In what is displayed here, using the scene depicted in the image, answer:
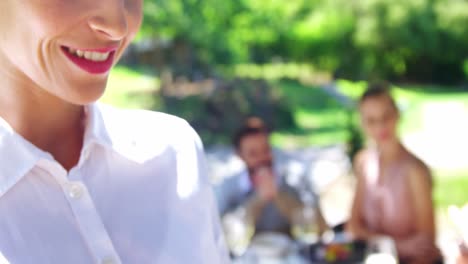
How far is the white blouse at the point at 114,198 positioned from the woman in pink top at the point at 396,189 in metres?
1.72

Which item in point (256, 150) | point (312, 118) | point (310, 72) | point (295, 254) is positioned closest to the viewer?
point (295, 254)

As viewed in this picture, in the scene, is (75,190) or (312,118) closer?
(75,190)

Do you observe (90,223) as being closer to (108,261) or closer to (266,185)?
(108,261)

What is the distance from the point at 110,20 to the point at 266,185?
6.95 ft

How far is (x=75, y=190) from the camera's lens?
2.29 ft

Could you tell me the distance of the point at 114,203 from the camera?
2.44 feet

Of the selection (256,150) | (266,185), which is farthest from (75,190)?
(256,150)

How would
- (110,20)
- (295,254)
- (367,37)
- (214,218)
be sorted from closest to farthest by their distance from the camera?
(110,20) < (214,218) < (295,254) < (367,37)

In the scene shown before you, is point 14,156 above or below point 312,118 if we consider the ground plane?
above

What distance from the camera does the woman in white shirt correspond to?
641mm

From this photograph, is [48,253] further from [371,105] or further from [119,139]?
[371,105]

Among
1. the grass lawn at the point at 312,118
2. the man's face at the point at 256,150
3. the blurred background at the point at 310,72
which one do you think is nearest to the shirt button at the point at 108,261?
the man's face at the point at 256,150

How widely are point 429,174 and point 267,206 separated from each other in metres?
0.69

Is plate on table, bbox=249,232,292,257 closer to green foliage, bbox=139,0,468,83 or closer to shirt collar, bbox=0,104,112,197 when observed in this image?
shirt collar, bbox=0,104,112,197
